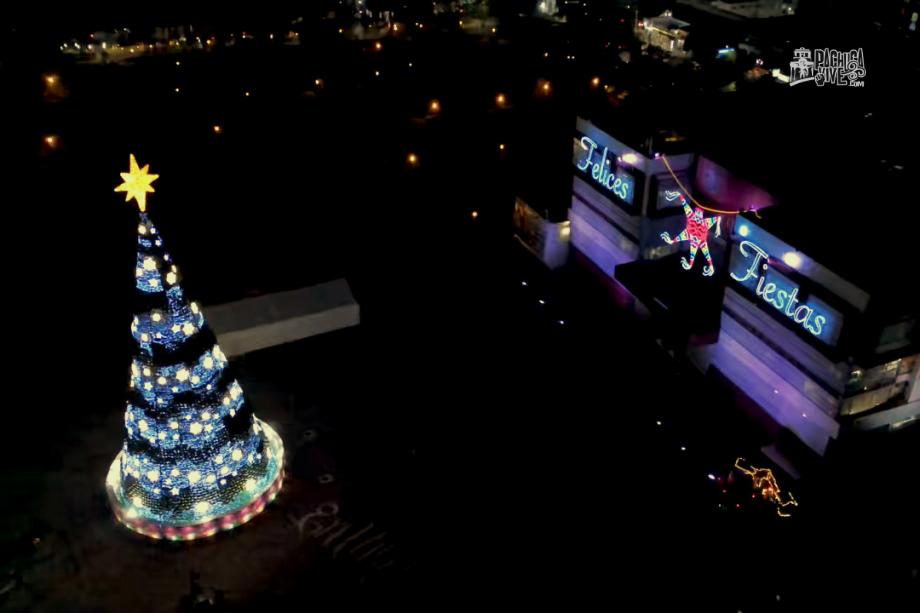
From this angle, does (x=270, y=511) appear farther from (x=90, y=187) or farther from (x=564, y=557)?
(x=90, y=187)

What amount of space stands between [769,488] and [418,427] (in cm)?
1088

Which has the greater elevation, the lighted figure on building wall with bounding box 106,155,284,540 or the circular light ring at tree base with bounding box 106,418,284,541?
the lighted figure on building wall with bounding box 106,155,284,540

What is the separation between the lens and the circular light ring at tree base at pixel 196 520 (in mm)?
20812

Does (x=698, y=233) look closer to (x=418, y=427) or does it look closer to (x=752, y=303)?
(x=752, y=303)

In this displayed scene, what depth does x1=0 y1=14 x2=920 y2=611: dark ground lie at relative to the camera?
20109 mm

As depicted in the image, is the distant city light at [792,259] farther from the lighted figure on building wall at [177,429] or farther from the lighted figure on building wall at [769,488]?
the lighted figure on building wall at [177,429]

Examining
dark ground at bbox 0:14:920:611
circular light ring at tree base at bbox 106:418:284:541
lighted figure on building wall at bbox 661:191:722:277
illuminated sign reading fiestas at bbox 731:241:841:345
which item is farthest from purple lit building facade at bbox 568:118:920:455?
circular light ring at tree base at bbox 106:418:284:541

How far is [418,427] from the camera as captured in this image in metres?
25.0

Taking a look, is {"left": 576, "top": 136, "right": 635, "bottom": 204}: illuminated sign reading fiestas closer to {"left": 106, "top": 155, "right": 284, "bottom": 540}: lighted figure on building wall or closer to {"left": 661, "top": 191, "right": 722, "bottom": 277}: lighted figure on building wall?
{"left": 661, "top": 191, "right": 722, "bottom": 277}: lighted figure on building wall

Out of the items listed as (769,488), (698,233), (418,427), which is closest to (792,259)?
(698,233)

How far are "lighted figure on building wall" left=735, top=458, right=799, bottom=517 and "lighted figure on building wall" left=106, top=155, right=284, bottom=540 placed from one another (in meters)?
14.1

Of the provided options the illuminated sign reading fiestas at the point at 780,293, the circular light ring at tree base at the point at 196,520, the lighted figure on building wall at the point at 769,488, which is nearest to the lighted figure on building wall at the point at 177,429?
the circular light ring at tree base at the point at 196,520

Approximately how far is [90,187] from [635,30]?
44.2 m

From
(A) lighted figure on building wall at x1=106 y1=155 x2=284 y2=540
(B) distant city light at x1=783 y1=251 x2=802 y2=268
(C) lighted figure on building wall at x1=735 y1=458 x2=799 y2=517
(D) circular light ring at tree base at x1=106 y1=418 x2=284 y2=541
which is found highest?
(B) distant city light at x1=783 y1=251 x2=802 y2=268
